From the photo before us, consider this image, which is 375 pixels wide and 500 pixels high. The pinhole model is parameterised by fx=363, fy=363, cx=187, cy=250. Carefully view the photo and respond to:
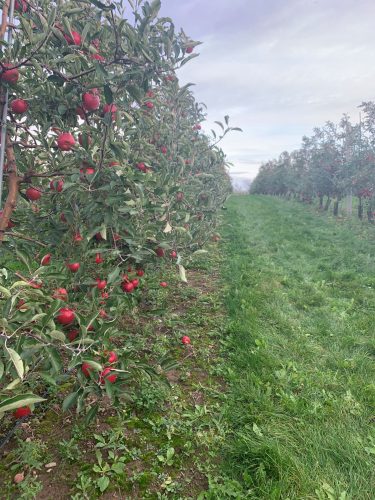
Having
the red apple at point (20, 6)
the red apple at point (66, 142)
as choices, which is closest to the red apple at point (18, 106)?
the red apple at point (66, 142)

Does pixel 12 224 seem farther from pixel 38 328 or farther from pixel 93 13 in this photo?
pixel 93 13

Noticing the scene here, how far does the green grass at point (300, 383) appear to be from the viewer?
2.16 metres

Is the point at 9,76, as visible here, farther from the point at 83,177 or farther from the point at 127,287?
the point at 127,287

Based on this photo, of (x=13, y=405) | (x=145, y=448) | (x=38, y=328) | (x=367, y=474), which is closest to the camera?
(x=13, y=405)

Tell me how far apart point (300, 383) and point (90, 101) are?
2.71 metres

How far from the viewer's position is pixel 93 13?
2.80 m

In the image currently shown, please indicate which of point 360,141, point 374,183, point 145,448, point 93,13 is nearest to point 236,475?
point 145,448

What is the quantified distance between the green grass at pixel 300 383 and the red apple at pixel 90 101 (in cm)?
235

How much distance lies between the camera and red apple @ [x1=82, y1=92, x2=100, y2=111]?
2.37 metres

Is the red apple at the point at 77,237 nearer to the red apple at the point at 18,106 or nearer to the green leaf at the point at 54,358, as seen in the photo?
the red apple at the point at 18,106

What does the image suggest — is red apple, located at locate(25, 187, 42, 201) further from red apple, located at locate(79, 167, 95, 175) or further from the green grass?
the green grass

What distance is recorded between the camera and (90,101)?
2377 millimetres

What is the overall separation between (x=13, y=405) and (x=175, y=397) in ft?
5.72

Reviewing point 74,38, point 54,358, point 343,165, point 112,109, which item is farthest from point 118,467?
point 343,165
